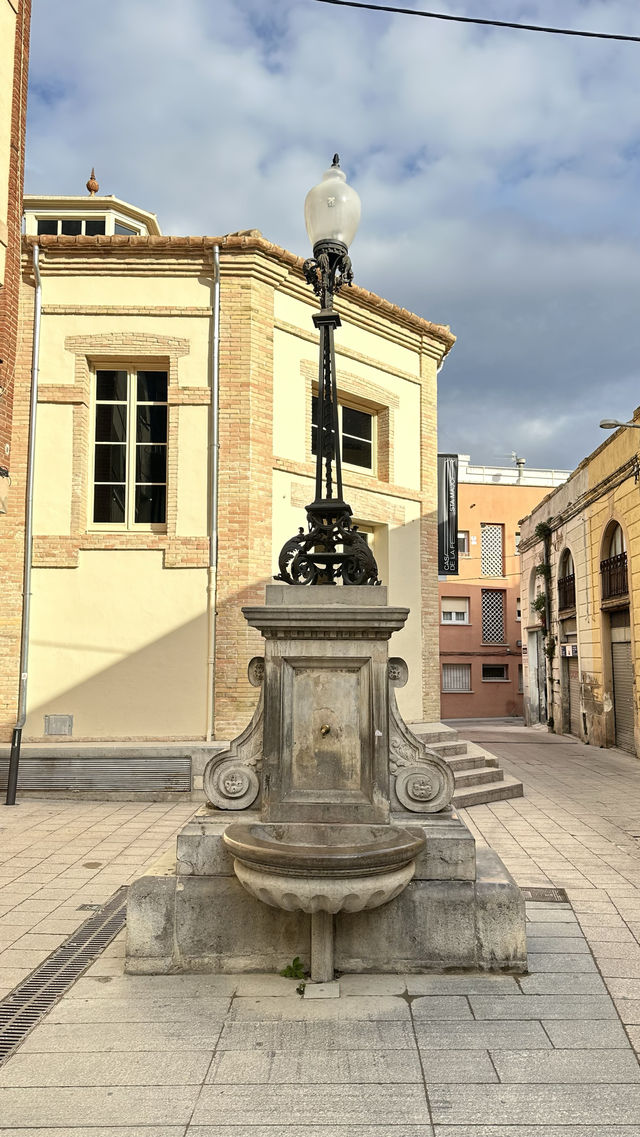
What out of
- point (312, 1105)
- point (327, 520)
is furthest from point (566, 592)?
point (312, 1105)

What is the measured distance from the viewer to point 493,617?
31047 millimetres

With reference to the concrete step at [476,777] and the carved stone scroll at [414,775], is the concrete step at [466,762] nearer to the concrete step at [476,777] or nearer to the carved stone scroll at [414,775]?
the concrete step at [476,777]

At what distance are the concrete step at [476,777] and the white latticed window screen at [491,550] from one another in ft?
69.2

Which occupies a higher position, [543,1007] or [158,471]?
[158,471]

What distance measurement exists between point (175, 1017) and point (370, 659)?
1984 millimetres

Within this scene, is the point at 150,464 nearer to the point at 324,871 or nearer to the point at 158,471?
the point at 158,471

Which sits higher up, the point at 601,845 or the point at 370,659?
the point at 370,659

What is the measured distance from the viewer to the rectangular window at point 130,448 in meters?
11.1

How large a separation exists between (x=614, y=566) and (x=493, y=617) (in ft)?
47.4

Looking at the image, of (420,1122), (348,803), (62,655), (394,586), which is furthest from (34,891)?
(394,586)

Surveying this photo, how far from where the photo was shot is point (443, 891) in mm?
4207

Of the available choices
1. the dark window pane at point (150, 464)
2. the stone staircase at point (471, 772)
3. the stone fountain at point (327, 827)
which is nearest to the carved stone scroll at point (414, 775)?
the stone fountain at point (327, 827)

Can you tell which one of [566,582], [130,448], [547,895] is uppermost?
[130,448]

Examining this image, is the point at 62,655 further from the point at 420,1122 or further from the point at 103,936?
the point at 420,1122
